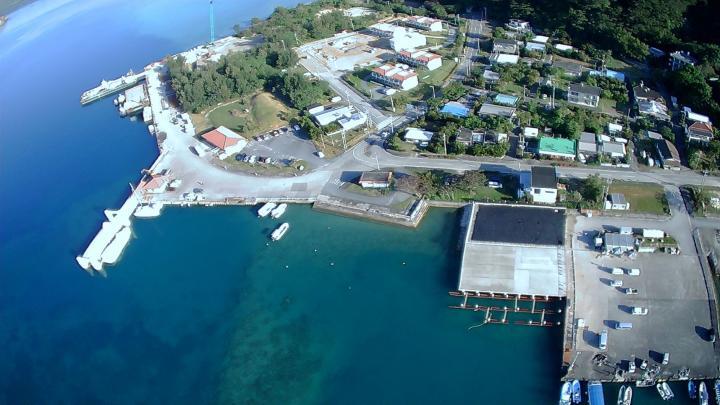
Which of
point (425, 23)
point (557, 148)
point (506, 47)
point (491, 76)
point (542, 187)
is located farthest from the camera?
point (425, 23)

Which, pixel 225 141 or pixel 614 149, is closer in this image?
pixel 614 149

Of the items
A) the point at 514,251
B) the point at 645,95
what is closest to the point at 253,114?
the point at 514,251

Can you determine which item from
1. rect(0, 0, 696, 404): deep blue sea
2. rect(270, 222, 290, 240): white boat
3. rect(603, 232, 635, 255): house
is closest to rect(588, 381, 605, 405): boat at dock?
rect(0, 0, 696, 404): deep blue sea

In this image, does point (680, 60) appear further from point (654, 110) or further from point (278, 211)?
point (278, 211)

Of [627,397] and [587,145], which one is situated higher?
[587,145]

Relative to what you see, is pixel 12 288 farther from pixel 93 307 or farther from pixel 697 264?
pixel 697 264

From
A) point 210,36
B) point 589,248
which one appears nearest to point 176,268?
point 589,248
